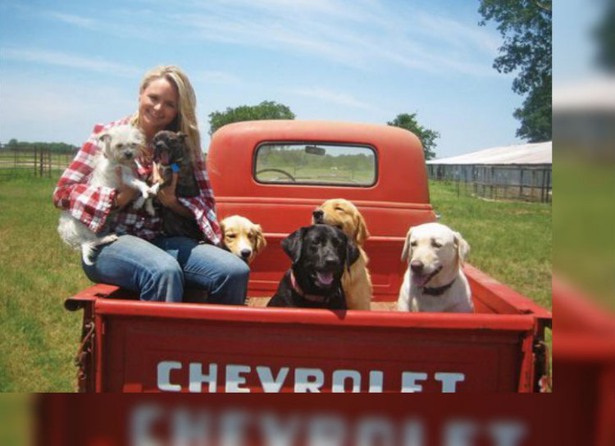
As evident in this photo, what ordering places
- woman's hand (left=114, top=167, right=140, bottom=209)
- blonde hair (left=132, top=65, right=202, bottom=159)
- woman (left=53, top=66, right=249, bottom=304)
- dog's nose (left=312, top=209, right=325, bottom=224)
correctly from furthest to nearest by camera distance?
dog's nose (left=312, top=209, right=325, bottom=224), woman's hand (left=114, top=167, right=140, bottom=209), woman (left=53, top=66, right=249, bottom=304), blonde hair (left=132, top=65, right=202, bottom=159)

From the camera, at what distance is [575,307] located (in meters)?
1.35

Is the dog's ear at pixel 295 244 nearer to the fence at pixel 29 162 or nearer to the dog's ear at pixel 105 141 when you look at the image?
the dog's ear at pixel 105 141

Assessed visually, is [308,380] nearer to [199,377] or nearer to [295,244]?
[199,377]

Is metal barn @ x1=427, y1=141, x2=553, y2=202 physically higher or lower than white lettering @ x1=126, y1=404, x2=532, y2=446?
higher

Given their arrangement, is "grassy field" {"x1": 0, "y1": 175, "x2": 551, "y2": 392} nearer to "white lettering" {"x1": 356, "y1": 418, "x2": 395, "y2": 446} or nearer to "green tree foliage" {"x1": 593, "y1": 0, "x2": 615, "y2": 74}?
"green tree foliage" {"x1": 593, "y1": 0, "x2": 615, "y2": 74}

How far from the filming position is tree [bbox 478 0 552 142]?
1.45 meters

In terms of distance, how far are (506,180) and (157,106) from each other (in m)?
1.13

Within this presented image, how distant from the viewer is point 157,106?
2.01 metres

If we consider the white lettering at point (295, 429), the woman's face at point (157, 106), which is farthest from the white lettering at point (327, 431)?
the woman's face at point (157, 106)

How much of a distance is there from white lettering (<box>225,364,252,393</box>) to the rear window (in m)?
1.93

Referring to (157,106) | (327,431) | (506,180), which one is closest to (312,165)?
(157,106)

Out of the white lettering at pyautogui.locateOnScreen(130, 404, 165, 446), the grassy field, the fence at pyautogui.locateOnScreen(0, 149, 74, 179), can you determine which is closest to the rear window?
the grassy field

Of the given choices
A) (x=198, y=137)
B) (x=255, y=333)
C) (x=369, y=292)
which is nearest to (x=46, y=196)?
(x=198, y=137)

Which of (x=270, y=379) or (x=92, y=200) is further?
(x=92, y=200)
